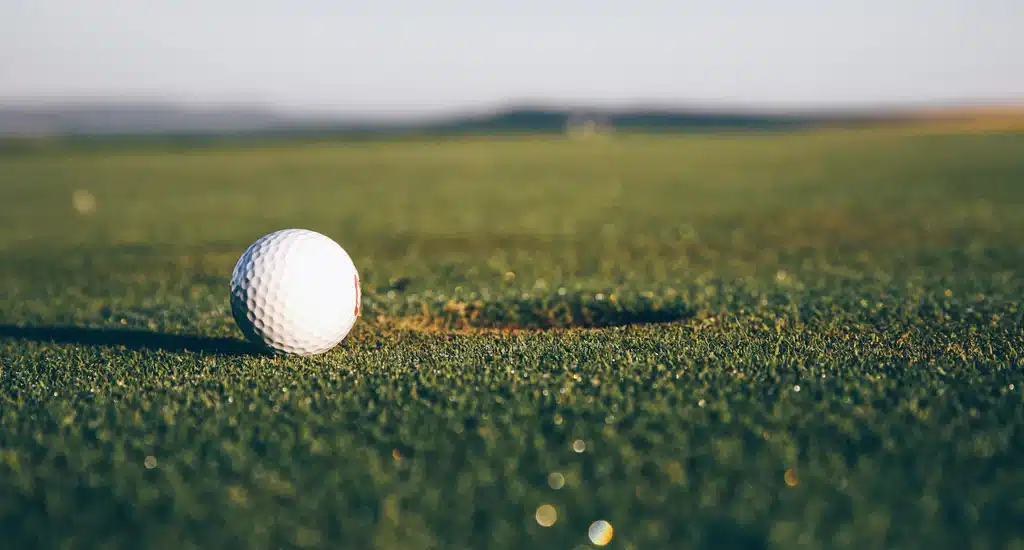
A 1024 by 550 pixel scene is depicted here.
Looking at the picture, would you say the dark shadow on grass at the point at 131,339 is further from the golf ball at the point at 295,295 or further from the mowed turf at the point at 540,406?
the golf ball at the point at 295,295

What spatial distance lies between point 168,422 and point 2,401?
1.07 m

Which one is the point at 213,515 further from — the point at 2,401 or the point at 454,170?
the point at 454,170

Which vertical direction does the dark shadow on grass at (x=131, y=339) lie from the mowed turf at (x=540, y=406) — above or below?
below

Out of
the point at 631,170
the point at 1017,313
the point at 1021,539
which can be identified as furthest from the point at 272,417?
the point at 631,170

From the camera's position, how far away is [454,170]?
24.9 meters

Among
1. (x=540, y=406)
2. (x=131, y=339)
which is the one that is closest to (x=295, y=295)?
(x=131, y=339)

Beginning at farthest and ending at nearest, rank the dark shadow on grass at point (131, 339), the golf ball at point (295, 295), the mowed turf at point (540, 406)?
the dark shadow on grass at point (131, 339) < the golf ball at point (295, 295) < the mowed turf at point (540, 406)

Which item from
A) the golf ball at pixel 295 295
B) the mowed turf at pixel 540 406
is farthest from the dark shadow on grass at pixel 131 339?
the golf ball at pixel 295 295

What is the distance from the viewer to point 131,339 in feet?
16.1

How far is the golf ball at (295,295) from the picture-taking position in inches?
165

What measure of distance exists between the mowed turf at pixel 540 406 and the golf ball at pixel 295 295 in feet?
0.50

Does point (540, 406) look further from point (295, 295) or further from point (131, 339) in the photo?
point (131, 339)

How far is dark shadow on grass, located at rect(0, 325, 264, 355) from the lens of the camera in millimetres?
4609

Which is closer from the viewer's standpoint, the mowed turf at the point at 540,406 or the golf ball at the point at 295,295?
the mowed turf at the point at 540,406
